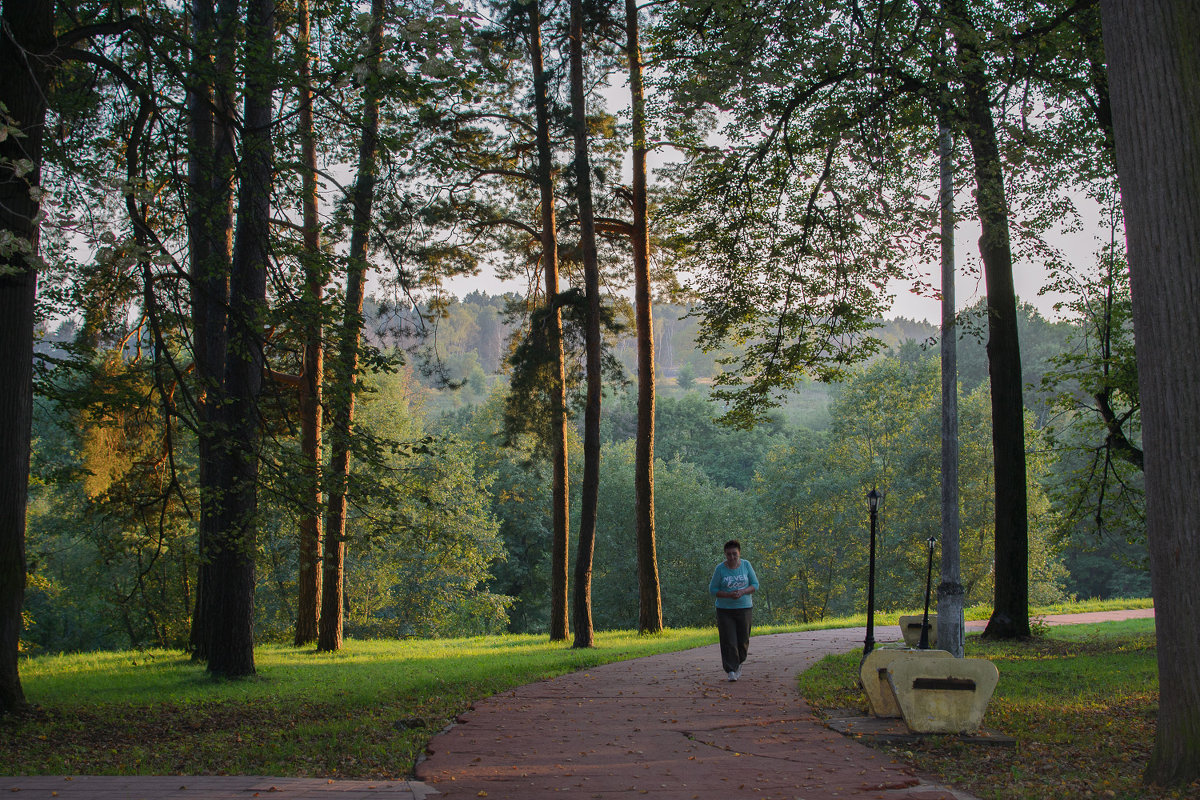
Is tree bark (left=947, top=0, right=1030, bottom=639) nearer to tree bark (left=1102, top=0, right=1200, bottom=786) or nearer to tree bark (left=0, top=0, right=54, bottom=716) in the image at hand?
tree bark (left=1102, top=0, right=1200, bottom=786)

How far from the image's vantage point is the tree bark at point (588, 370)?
16062 millimetres

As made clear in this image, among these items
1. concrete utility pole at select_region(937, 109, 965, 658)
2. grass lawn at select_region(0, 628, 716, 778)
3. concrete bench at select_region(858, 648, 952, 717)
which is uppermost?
concrete utility pole at select_region(937, 109, 965, 658)

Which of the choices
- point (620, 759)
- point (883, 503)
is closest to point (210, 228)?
point (620, 759)

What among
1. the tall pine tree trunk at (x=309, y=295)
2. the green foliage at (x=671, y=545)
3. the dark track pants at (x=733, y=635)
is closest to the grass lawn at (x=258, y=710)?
the tall pine tree trunk at (x=309, y=295)

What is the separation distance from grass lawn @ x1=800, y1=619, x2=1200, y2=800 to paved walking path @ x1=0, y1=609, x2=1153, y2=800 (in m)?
0.40

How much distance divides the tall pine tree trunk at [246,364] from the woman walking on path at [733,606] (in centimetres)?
557

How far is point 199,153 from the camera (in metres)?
8.40

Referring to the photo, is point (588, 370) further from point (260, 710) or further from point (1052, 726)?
point (1052, 726)

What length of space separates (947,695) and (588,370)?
421 inches

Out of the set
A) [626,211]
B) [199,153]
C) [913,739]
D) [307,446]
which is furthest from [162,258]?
[626,211]

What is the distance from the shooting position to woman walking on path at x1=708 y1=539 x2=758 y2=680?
10258mm

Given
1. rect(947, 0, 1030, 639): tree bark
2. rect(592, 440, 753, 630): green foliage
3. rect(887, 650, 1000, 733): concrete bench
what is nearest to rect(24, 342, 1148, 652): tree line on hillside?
rect(592, 440, 753, 630): green foliage

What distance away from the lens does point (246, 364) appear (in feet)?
36.3

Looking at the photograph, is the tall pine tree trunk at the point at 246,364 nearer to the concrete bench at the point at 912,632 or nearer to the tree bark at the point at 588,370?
the tree bark at the point at 588,370
